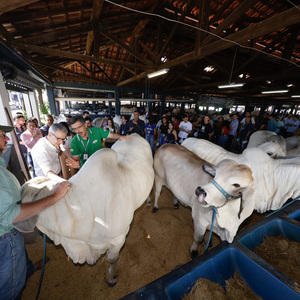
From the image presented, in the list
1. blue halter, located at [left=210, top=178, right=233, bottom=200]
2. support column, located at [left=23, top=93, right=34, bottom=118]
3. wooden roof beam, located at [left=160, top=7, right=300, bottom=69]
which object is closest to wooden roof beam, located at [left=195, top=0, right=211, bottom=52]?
wooden roof beam, located at [left=160, top=7, right=300, bottom=69]

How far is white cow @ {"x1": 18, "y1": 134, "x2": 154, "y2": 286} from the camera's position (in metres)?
1.28

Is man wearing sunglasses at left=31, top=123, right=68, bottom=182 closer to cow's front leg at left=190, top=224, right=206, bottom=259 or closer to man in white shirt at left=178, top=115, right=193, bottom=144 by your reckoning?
cow's front leg at left=190, top=224, right=206, bottom=259

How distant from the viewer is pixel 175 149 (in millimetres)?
2916

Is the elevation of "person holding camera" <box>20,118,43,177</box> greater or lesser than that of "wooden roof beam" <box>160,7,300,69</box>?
lesser

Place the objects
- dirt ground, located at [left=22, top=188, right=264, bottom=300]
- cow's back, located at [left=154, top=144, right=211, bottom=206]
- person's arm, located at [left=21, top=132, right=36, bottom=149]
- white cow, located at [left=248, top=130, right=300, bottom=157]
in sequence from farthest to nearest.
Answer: person's arm, located at [left=21, top=132, right=36, bottom=149]
white cow, located at [left=248, top=130, right=300, bottom=157]
cow's back, located at [left=154, top=144, right=211, bottom=206]
dirt ground, located at [left=22, top=188, right=264, bottom=300]

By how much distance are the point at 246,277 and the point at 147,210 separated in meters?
2.21

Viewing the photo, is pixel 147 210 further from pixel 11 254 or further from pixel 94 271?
pixel 11 254

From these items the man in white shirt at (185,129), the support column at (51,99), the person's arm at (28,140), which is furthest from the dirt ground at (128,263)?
the support column at (51,99)

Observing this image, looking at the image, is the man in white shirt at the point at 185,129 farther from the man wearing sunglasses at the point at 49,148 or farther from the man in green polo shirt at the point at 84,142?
the man wearing sunglasses at the point at 49,148

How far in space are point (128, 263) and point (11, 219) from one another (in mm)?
1823

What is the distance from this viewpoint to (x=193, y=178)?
2303 mm

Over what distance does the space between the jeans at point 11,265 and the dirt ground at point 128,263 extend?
65 cm

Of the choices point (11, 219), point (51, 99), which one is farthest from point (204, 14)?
point (51, 99)

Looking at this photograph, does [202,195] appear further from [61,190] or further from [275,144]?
[275,144]
